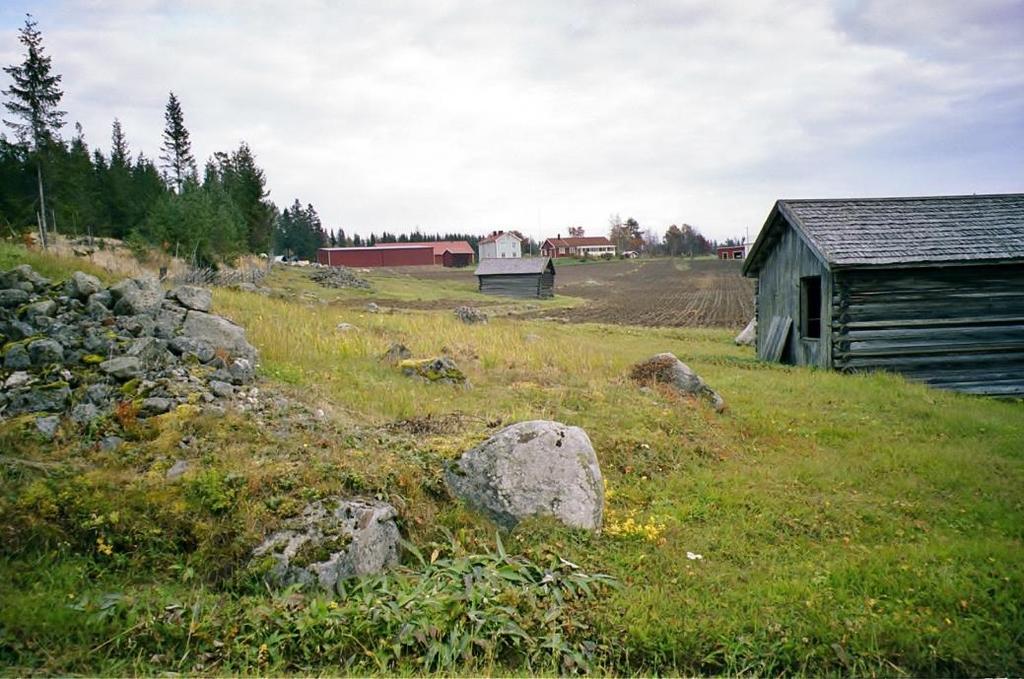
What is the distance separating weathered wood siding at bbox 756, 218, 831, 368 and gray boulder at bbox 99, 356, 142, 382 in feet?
46.0

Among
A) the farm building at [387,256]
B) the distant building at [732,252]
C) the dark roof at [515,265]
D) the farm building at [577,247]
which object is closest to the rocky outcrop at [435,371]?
the dark roof at [515,265]

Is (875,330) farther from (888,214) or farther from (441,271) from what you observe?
(441,271)

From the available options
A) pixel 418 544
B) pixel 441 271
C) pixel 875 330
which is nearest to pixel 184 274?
pixel 418 544

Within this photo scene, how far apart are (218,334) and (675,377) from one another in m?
7.91

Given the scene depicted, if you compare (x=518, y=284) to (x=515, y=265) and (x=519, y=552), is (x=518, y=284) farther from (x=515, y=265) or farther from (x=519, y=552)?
(x=519, y=552)

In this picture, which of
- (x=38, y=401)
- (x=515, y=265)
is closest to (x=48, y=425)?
(x=38, y=401)

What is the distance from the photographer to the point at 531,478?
18.3 feet

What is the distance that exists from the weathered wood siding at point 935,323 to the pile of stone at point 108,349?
13.4 metres

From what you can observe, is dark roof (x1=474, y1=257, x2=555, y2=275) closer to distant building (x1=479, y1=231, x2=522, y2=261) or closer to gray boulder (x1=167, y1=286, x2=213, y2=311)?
gray boulder (x1=167, y1=286, x2=213, y2=311)

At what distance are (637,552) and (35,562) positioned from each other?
15.9 ft

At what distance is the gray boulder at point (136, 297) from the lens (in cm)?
871

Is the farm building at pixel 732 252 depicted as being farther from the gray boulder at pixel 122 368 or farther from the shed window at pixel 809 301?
the gray boulder at pixel 122 368

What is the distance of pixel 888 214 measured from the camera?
50.5 feet

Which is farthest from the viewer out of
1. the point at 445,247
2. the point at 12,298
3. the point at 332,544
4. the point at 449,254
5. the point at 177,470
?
the point at 445,247
